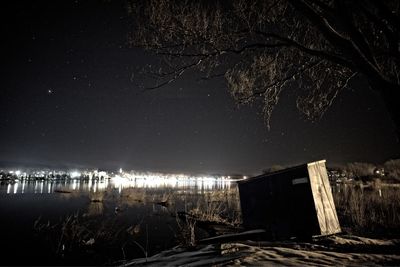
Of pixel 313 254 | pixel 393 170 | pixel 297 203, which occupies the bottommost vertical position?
pixel 313 254

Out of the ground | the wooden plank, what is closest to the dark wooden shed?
the wooden plank

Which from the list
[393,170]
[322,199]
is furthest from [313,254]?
[393,170]

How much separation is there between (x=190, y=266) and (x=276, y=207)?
4.03 m

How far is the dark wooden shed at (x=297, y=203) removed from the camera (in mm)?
6281

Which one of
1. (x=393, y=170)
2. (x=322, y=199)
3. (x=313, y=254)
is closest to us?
(x=313, y=254)

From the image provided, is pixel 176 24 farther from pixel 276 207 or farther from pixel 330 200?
pixel 330 200

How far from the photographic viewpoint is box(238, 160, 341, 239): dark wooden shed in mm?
6281

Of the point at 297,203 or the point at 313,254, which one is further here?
the point at 297,203

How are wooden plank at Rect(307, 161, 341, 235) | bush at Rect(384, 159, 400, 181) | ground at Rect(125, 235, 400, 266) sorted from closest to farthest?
1. ground at Rect(125, 235, 400, 266)
2. wooden plank at Rect(307, 161, 341, 235)
3. bush at Rect(384, 159, 400, 181)

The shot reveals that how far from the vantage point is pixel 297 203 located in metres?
6.63

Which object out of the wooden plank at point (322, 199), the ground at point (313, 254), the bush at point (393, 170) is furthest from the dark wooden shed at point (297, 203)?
the bush at point (393, 170)

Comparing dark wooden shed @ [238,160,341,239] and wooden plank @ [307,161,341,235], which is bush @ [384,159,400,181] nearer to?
wooden plank @ [307,161,341,235]

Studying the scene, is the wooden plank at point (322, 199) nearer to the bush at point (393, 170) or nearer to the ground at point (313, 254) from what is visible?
the ground at point (313, 254)

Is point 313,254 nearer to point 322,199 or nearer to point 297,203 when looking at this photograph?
point 297,203
